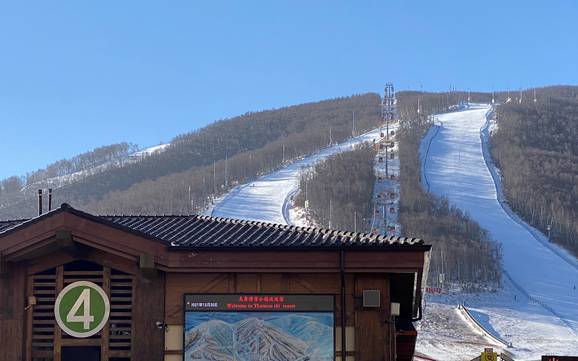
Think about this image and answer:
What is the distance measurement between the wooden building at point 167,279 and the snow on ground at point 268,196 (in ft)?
236

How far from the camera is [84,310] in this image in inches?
389

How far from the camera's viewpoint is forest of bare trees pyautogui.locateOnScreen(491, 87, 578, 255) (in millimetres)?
102262

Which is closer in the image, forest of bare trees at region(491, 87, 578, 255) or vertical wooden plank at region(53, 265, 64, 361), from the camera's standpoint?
vertical wooden plank at region(53, 265, 64, 361)

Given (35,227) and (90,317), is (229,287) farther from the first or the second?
(35,227)

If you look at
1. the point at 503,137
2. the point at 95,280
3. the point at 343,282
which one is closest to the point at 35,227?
the point at 95,280

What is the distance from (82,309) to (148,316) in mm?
871

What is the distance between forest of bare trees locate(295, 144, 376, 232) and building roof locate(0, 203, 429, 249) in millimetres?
69298

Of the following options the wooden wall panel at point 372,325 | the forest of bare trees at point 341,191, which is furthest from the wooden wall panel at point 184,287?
the forest of bare trees at point 341,191

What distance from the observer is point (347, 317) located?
9.56m

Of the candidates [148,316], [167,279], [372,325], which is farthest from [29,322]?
[372,325]

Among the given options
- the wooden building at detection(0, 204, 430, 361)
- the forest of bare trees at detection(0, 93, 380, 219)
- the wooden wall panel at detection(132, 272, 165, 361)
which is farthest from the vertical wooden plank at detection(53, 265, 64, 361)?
the forest of bare trees at detection(0, 93, 380, 219)

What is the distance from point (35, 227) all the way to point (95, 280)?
3.27 feet

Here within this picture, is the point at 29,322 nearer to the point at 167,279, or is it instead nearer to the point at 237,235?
the point at 167,279

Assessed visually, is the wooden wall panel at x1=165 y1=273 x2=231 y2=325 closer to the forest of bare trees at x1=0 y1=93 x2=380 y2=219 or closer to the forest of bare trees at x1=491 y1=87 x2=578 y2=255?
the forest of bare trees at x1=491 y1=87 x2=578 y2=255
